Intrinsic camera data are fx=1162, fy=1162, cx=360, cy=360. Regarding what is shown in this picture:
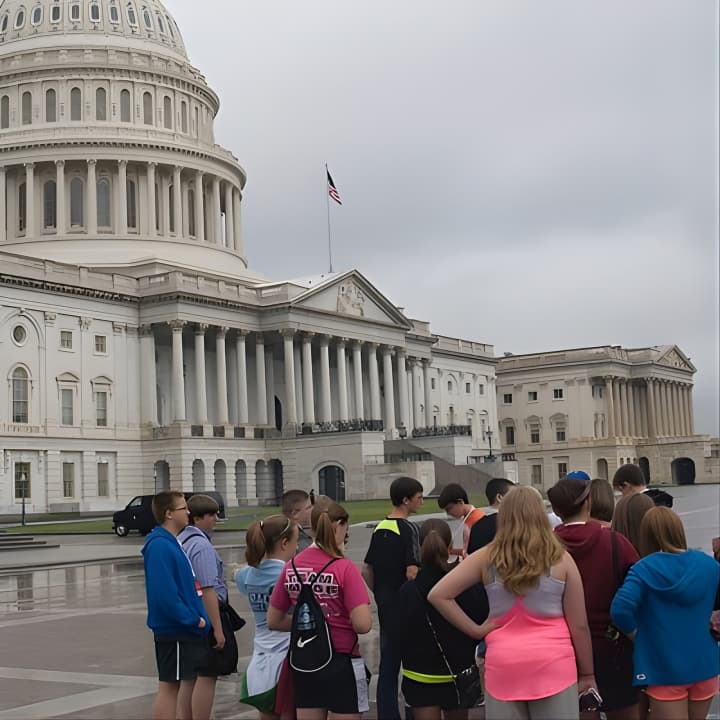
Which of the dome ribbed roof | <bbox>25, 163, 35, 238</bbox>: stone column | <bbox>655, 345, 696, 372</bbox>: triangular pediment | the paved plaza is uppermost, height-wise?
the dome ribbed roof

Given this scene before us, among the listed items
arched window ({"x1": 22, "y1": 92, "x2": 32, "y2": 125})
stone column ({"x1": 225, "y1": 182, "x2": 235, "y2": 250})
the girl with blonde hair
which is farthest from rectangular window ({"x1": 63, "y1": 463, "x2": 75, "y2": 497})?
the girl with blonde hair

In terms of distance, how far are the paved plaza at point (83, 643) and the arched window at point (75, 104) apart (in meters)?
64.9

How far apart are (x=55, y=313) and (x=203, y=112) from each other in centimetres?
3504

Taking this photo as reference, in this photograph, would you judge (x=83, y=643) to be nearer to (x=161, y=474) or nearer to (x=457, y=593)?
(x=457, y=593)

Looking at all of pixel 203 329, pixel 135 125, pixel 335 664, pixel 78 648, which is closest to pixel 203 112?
pixel 135 125

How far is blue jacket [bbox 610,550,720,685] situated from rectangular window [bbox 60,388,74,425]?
2735 inches

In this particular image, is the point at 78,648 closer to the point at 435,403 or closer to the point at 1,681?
the point at 1,681

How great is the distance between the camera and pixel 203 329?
263ft

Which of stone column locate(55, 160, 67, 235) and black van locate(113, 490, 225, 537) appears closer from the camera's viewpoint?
black van locate(113, 490, 225, 537)

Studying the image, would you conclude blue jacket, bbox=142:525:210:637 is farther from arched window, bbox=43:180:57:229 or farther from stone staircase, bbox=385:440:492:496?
arched window, bbox=43:180:57:229

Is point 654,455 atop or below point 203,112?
below

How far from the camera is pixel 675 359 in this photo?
15450 cm

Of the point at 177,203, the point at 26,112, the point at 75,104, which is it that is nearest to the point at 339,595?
the point at 177,203

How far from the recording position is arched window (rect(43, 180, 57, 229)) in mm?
91000
